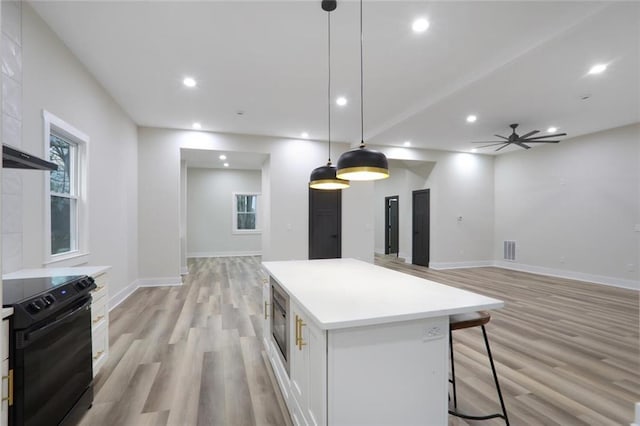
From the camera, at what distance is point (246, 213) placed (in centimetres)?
1057

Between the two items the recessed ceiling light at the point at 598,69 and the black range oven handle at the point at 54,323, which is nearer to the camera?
the black range oven handle at the point at 54,323

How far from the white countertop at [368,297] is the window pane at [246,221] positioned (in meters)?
7.95

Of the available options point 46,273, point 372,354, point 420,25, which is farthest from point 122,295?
point 420,25

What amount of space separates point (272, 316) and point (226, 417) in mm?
846

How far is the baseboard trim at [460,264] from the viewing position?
8133 mm

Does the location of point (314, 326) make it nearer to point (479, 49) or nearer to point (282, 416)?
point (282, 416)

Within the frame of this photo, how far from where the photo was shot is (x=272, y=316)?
2873mm

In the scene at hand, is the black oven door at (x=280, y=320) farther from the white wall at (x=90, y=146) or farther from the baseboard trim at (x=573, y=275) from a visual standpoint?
the baseboard trim at (x=573, y=275)

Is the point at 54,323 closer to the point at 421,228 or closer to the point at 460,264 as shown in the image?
the point at 421,228

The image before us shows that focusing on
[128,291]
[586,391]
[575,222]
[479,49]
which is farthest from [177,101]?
[575,222]

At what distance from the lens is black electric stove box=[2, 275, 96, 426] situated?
1.64 metres

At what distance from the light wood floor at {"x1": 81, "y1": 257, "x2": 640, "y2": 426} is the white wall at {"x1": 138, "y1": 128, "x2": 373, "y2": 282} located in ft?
3.96

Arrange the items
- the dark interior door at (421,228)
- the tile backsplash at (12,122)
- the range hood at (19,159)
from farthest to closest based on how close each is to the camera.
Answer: the dark interior door at (421,228) < the tile backsplash at (12,122) < the range hood at (19,159)

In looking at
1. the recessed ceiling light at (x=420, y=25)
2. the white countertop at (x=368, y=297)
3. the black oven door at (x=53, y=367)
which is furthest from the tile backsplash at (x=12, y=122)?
the recessed ceiling light at (x=420, y=25)
